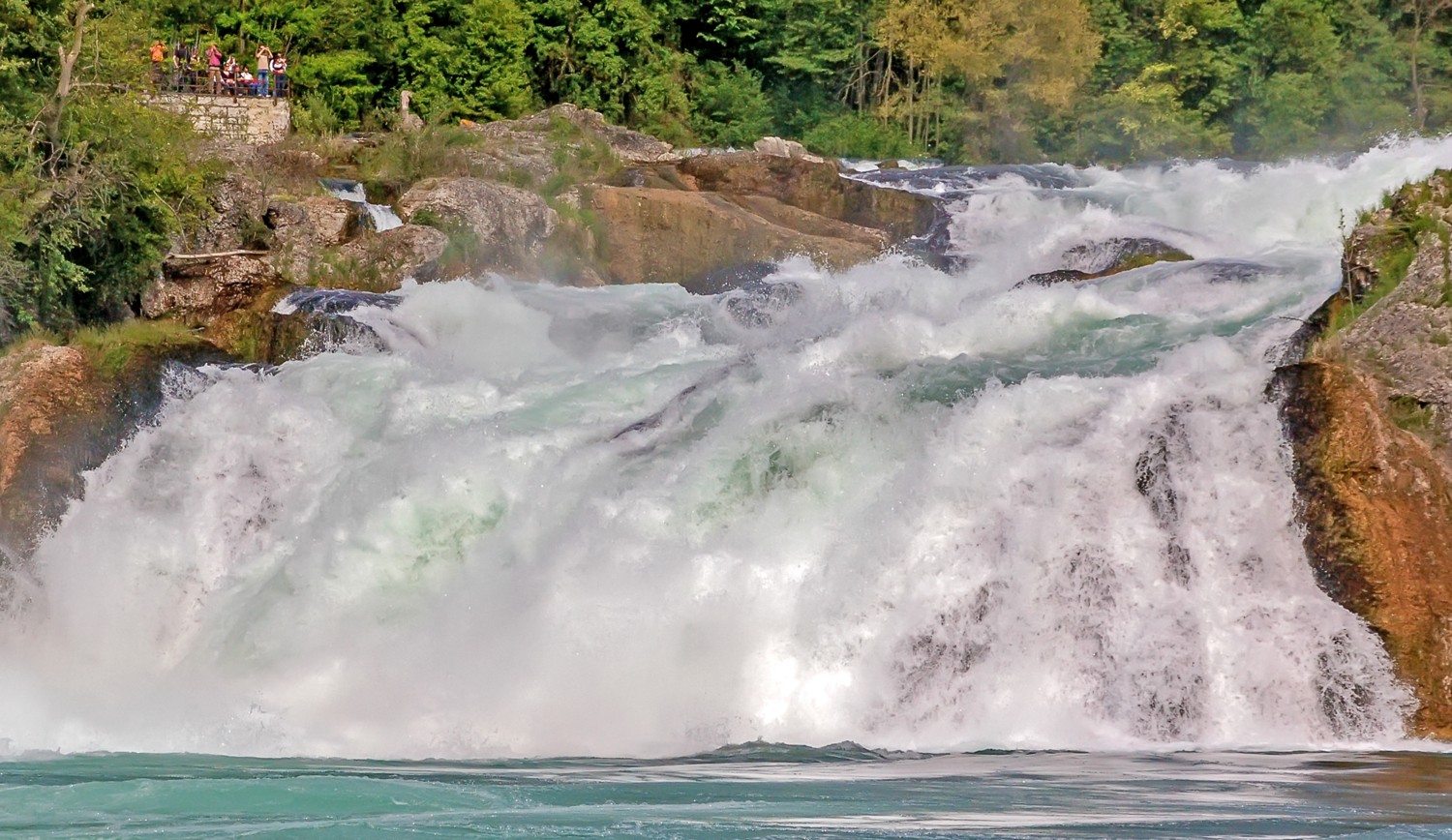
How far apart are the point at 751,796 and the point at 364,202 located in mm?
15839

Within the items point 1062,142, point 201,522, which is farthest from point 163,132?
point 1062,142

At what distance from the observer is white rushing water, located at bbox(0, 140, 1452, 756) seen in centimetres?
1060

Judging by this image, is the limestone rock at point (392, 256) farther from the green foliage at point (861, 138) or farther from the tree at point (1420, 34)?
the tree at point (1420, 34)

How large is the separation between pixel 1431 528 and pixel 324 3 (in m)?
28.8

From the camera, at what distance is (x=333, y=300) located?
1798 centimetres

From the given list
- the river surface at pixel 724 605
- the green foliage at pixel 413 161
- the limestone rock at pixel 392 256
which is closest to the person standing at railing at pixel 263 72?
the green foliage at pixel 413 161

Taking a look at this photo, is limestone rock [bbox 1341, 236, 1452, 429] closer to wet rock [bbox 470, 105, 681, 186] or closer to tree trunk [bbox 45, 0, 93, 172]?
tree trunk [bbox 45, 0, 93, 172]

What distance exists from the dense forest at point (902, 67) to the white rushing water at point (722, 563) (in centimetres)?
1763

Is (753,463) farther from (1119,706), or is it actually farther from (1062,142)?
(1062,142)

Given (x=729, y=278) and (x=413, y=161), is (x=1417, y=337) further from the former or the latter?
(x=413, y=161)

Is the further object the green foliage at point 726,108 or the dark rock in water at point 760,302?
the green foliage at point 726,108

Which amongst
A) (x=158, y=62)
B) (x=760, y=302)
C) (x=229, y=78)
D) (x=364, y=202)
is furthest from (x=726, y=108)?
(x=760, y=302)

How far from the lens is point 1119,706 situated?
10492mm

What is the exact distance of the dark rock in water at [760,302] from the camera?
18062 millimetres
